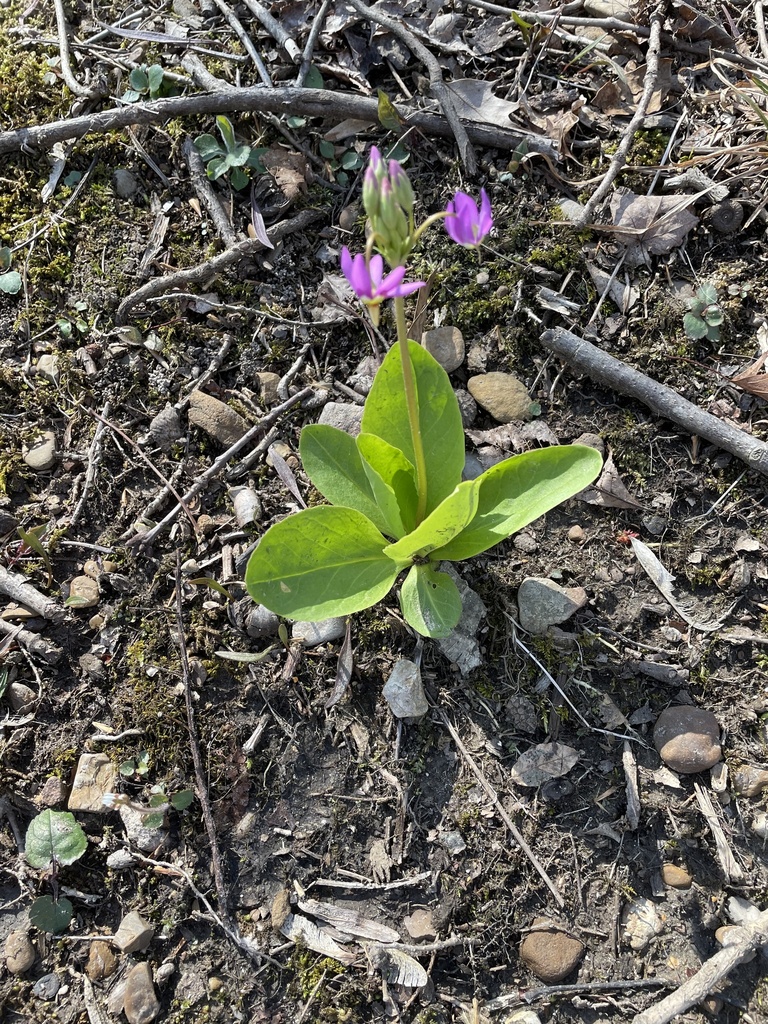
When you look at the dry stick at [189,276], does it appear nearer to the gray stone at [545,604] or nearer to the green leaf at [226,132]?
the green leaf at [226,132]

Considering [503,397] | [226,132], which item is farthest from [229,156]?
[503,397]

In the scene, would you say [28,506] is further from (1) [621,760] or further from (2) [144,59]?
(1) [621,760]

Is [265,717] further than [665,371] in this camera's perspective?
No

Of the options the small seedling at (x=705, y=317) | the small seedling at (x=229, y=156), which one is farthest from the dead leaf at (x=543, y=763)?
the small seedling at (x=229, y=156)

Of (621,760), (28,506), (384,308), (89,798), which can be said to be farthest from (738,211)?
(89,798)

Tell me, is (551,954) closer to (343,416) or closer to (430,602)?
(430,602)
